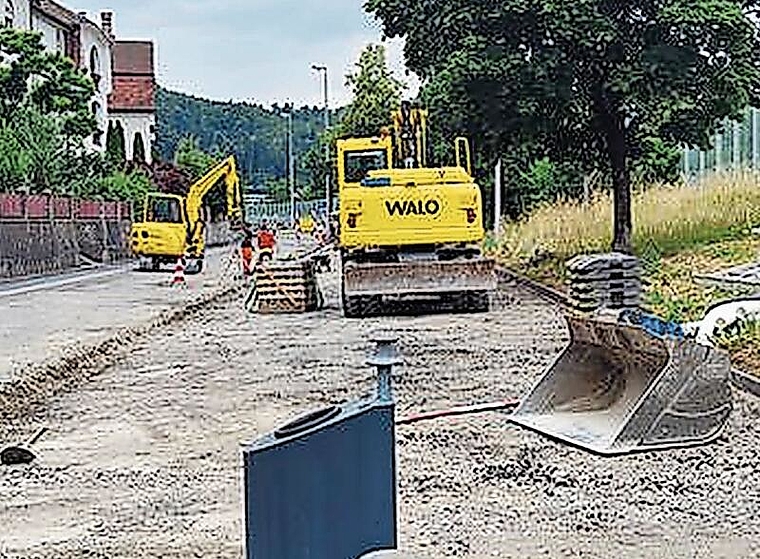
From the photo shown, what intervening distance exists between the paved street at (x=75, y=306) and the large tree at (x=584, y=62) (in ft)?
22.7

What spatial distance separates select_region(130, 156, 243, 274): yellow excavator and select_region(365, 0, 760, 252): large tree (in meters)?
16.6

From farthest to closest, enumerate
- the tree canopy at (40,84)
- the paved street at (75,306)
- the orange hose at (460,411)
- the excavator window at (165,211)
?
the tree canopy at (40,84) → the excavator window at (165,211) → the paved street at (75,306) → the orange hose at (460,411)

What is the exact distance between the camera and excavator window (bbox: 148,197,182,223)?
47.5 meters

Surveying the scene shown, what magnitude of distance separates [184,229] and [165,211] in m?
1.93

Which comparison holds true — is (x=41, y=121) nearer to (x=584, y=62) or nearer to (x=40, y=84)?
(x=40, y=84)

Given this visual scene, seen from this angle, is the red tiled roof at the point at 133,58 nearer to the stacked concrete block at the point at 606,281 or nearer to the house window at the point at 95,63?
the house window at the point at 95,63

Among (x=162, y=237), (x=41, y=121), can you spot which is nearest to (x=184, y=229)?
(x=162, y=237)

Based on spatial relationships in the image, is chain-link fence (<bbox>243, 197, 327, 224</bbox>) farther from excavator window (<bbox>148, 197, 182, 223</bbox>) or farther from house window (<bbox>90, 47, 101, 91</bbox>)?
excavator window (<bbox>148, 197, 182, 223</bbox>)

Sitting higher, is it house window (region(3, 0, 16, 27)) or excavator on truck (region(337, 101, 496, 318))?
house window (region(3, 0, 16, 27))

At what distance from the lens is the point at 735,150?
132 ft

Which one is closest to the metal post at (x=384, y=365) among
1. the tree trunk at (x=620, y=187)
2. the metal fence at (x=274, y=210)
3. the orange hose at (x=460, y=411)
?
the orange hose at (x=460, y=411)

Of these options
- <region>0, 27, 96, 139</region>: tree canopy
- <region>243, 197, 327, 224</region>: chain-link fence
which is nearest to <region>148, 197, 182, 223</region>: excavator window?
<region>0, 27, 96, 139</region>: tree canopy

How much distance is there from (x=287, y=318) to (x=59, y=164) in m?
37.7

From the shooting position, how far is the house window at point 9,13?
69438mm
